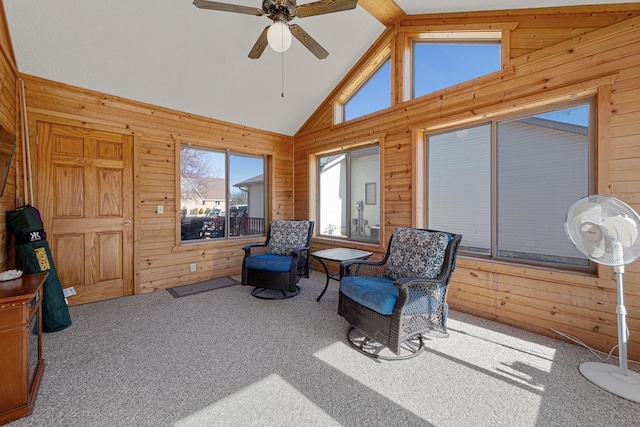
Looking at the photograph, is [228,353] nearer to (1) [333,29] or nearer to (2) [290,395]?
(2) [290,395]

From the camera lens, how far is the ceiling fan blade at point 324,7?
2119 mm

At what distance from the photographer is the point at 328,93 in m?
4.79

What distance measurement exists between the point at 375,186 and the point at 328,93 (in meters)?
1.90

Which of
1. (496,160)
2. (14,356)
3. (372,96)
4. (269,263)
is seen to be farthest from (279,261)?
(372,96)

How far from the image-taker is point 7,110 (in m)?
2.64

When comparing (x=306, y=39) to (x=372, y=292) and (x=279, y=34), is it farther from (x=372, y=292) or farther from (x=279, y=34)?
(x=372, y=292)

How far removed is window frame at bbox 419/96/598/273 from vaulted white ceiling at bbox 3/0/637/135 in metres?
0.86

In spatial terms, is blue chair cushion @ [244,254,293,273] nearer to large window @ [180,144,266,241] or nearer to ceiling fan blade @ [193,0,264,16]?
large window @ [180,144,266,241]

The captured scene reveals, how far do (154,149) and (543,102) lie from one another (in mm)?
4747

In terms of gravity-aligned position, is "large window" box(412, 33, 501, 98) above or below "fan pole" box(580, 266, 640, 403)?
above

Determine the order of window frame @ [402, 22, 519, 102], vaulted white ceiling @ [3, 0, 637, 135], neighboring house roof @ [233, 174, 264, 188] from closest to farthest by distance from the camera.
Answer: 1. vaulted white ceiling @ [3, 0, 637, 135]
2. window frame @ [402, 22, 519, 102]
3. neighboring house roof @ [233, 174, 264, 188]

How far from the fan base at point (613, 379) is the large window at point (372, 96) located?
358 cm

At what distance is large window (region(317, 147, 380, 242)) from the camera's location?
4371 millimetres

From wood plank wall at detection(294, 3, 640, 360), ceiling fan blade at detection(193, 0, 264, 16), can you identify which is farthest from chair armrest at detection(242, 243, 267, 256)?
ceiling fan blade at detection(193, 0, 264, 16)
